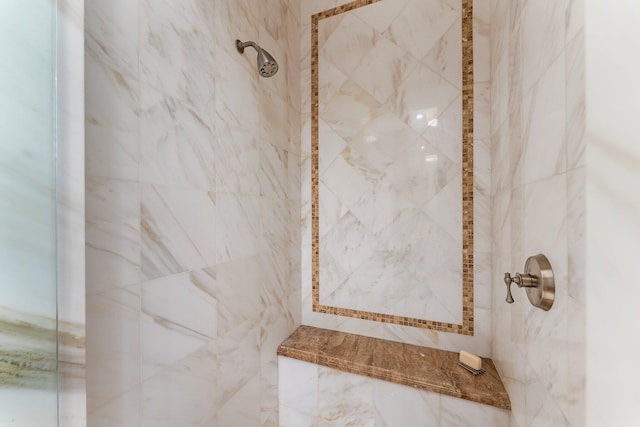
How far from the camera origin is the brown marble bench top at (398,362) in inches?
42.5

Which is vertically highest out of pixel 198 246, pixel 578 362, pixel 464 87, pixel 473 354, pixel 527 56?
pixel 464 87

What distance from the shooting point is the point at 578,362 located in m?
0.50

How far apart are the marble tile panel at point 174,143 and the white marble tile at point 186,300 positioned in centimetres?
30

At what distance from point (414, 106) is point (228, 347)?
1.42 m

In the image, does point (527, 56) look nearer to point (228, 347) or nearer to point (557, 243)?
point (557, 243)

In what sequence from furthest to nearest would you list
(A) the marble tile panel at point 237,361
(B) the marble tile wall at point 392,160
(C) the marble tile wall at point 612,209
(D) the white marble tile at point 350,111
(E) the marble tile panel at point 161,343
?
1. (D) the white marble tile at point 350,111
2. (B) the marble tile wall at point 392,160
3. (A) the marble tile panel at point 237,361
4. (E) the marble tile panel at point 161,343
5. (C) the marble tile wall at point 612,209

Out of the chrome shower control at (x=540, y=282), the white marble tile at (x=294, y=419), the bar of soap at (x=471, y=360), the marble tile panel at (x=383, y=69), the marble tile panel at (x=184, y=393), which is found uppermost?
the marble tile panel at (x=383, y=69)

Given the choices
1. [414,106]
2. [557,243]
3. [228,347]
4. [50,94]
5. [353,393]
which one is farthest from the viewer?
[414,106]

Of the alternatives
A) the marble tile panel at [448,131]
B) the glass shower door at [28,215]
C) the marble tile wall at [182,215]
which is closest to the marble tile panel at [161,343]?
the marble tile wall at [182,215]

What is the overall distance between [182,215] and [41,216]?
1.23ft

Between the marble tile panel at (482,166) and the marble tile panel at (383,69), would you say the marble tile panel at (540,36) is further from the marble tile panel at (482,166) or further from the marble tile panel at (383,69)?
the marble tile panel at (383,69)

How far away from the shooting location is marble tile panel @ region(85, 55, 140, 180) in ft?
2.02

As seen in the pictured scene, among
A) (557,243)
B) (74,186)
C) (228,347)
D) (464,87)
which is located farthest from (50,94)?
(464,87)

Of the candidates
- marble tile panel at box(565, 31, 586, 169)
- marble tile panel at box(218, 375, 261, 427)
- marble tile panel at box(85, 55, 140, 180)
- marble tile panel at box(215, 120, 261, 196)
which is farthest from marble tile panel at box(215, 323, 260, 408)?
marble tile panel at box(565, 31, 586, 169)
